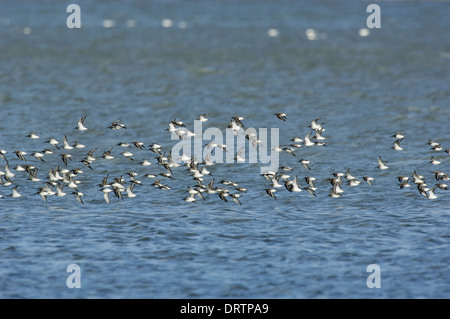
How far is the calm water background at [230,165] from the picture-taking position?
28.8m

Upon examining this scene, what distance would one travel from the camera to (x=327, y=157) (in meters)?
44.5

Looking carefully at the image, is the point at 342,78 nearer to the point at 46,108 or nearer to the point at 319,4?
the point at 46,108
